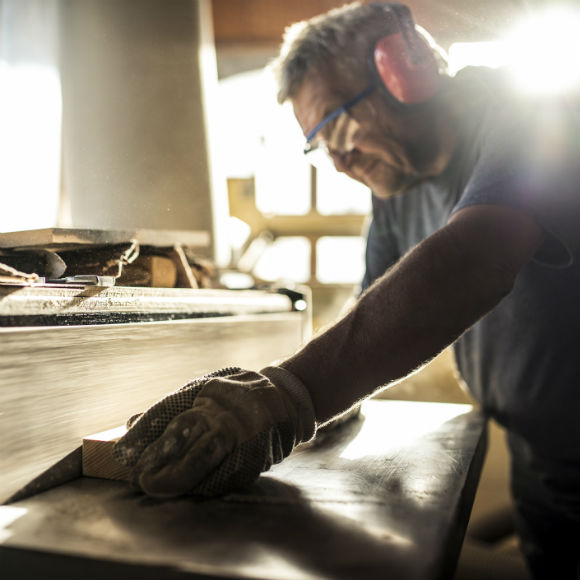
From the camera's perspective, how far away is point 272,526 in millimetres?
608

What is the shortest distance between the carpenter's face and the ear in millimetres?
54

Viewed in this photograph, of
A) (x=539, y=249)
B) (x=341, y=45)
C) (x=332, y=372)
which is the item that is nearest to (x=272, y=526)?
(x=332, y=372)

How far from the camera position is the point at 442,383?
348 cm

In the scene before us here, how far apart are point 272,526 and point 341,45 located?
4.33ft

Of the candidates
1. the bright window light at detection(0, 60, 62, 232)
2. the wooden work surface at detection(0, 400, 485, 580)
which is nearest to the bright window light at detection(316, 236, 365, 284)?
the bright window light at detection(0, 60, 62, 232)

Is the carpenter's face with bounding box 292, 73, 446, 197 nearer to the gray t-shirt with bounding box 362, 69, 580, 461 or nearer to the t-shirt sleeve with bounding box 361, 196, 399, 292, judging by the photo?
the gray t-shirt with bounding box 362, 69, 580, 461

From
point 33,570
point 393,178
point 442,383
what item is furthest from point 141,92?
point 442,383

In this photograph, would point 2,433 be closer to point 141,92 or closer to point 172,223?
point 172,223

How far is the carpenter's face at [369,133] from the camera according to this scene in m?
1.51

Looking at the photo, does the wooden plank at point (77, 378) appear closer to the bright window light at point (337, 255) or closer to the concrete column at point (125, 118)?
the concrete column at point (125, 118)

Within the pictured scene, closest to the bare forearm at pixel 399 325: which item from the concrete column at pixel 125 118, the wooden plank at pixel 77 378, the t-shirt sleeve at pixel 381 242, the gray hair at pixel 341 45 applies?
the wooden plank at pixel 77 378

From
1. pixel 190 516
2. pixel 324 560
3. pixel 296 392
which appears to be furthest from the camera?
pixel 296 392

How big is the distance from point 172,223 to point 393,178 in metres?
0.73

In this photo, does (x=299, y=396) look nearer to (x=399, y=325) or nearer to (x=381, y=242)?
(x=399, y=325)
